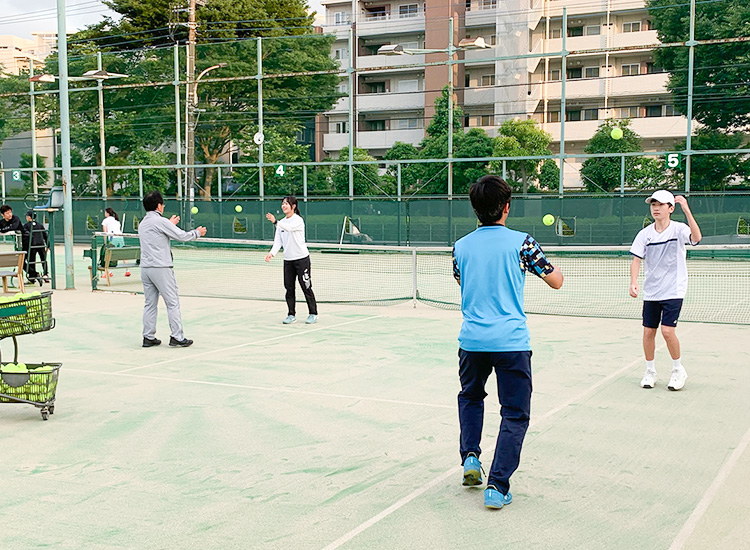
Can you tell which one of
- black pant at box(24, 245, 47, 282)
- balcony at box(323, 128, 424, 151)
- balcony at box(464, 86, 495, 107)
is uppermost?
balcony at box(464, 86, 495, 107)

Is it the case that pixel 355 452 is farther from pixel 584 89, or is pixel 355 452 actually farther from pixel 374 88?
pixel 374 88

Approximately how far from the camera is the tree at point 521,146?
122 ft

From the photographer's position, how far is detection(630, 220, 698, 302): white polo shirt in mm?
7512

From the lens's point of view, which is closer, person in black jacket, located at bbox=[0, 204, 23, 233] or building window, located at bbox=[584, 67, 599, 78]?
person in black jacket, located at bbox=[0, 204, 23, 233]

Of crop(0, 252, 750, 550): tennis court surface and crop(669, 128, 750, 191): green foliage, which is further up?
crop(669, 128, 750, 191): green foliage

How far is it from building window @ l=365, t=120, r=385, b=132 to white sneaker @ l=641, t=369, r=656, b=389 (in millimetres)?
52191

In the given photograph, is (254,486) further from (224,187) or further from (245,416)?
(224,187)

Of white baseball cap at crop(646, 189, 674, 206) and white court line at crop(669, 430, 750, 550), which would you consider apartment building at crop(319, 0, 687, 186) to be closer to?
white baseball cap at crop(646, 189, 674, 206)

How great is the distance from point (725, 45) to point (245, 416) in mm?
28880

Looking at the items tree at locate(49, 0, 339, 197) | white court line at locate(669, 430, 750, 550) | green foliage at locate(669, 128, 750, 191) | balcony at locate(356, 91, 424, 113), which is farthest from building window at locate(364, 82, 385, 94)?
white court line at locate(669, 430, 750, 550)

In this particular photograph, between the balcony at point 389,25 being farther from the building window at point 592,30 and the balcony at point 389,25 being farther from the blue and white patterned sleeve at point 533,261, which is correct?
the blue and white patterned sleeve at point 533,261

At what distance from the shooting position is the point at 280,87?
41594 millimetres

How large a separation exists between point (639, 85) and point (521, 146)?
10.9m

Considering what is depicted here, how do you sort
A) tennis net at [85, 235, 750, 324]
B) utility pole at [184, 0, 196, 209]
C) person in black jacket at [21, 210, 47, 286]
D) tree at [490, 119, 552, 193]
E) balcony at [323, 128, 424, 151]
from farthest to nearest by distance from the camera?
balcony at [323, 128, 424, 151]
tree at [490, 119, 552, 193]
utility pole at [184, 0, 196, 209]
person in black jacket at [21, 210, 47, 286]
tennis net at [85, 235, 750, 324]
